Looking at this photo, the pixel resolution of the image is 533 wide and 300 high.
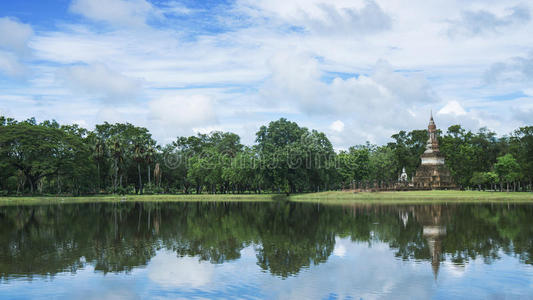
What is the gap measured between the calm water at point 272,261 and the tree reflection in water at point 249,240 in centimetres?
7

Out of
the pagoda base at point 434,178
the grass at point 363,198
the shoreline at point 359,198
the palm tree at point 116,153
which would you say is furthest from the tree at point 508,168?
the palm tree at point 116,153

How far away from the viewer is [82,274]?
1864 cm

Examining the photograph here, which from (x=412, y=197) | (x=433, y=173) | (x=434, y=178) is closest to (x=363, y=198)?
(x=412, y=197)

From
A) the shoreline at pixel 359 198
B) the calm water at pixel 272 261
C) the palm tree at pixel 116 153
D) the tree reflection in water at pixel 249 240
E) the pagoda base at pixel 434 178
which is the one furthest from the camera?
the pagoda base at pixel 434 178

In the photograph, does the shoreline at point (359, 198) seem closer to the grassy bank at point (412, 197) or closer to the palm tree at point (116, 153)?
the grassy bank at point (412, 197)

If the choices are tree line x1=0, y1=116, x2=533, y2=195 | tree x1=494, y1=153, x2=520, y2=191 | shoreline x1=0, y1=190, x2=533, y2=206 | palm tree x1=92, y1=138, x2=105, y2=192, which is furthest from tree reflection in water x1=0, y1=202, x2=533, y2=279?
tree x1=494, y1=153, x2=520, y2=191

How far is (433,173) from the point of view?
95.1m

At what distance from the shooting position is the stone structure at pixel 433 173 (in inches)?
3644

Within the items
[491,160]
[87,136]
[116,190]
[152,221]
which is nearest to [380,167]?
[491,160]

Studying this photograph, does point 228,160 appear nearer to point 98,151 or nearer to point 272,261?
point 98,151

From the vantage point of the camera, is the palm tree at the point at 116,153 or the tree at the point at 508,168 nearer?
the tree at the point at 508,168

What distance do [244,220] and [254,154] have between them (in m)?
45.4

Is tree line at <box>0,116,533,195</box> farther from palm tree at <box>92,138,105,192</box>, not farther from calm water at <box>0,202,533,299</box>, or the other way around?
calm water at <box>0,202,533,299</box>

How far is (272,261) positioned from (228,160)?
7310 cm
